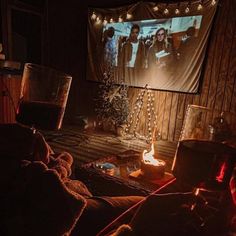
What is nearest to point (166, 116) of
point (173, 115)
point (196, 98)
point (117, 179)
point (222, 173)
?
point (173, 115)

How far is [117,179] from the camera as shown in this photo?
202 centimetres

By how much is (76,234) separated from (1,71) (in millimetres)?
3701

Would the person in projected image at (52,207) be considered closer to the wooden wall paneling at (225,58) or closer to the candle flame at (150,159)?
the candle flame at (150,159)

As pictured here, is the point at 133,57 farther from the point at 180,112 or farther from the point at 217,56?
the point at 217,56

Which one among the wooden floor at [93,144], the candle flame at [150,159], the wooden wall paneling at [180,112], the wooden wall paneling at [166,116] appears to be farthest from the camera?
the wooden wall paneling at [166,116]

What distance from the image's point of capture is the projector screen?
4.03 metres

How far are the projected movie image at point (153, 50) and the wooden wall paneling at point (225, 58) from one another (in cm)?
38

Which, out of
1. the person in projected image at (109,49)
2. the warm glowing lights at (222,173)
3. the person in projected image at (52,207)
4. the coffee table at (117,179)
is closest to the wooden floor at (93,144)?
the coffee table at (117,179)

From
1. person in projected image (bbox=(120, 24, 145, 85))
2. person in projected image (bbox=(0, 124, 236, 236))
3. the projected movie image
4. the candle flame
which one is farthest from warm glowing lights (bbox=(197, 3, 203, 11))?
person in projected image (bbox=(0, 124, 236, 236))

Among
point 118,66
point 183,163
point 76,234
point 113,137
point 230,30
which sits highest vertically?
point 230,30

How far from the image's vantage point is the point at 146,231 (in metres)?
0.64

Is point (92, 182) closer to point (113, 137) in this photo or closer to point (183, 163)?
point (183, 163)

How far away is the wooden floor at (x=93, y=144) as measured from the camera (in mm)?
3626

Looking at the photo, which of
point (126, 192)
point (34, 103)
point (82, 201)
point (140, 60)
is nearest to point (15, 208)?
point (82, 201)
